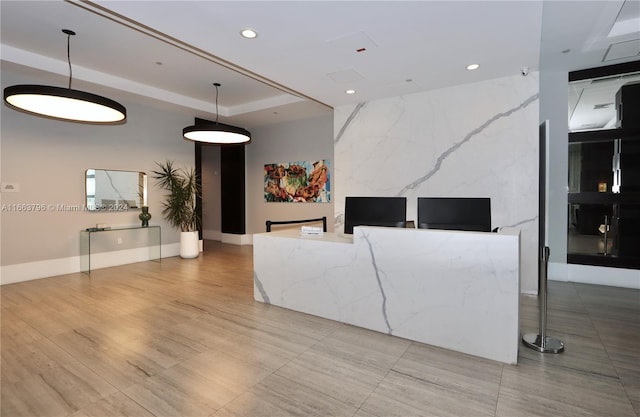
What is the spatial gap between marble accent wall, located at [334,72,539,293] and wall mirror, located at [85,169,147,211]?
153 inches

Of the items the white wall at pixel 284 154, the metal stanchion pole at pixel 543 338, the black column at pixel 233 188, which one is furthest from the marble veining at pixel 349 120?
the metal stanchion pole at pixel 543 338

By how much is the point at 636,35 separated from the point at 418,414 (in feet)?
15.2

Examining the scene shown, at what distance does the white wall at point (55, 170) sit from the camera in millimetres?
4617

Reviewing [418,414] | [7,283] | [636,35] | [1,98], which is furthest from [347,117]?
[7,283]

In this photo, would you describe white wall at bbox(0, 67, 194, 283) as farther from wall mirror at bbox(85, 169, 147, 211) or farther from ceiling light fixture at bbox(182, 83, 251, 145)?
ceiling light fixture at bbox(182, 83, 251, 145)

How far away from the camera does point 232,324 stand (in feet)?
10.1

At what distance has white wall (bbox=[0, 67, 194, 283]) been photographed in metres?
4.62

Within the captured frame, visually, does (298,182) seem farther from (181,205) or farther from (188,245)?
(188,245)

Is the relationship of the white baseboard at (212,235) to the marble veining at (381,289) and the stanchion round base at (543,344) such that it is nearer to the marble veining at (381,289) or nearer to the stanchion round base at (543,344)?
the marble veining at (381,289)

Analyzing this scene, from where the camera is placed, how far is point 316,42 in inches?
127

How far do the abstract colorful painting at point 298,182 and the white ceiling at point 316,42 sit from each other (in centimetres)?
192

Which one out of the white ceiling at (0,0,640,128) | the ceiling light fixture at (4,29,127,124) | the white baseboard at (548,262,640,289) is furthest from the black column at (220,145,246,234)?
the white baseboard at (548,262,640,289)

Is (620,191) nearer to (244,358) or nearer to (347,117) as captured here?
(347,117)

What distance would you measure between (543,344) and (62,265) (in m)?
6.58
